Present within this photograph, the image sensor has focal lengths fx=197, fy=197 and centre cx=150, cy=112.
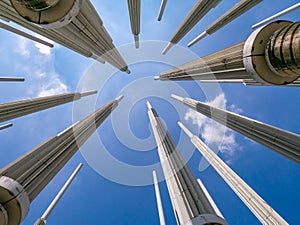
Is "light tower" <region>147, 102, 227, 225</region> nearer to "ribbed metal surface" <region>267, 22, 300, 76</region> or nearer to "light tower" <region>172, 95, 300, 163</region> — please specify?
"ribbed metal surface" <region>267, 22, 300, 76</region>

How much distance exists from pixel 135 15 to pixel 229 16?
1437cm

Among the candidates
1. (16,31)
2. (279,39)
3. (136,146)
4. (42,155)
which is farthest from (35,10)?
(136,146)

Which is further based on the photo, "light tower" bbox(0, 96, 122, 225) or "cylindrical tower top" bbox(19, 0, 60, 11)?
"cylindrical tower top" bbox(19, 0, 60, 11)

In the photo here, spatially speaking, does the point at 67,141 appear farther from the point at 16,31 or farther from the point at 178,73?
the point at 178,73

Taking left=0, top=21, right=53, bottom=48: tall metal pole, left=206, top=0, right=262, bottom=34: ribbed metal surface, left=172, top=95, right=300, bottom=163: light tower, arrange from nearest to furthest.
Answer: left=172, top=95, right=300, bottom=163: light tower → left=0, top=21, right=53, bottom=48: tall metal pole → left=206, top=0, right=262, bottom=34: ribbed metal surface

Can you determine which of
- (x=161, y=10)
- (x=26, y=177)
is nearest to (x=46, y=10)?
(x=26, y=177)

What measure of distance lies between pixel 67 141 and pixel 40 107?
40.9 ft

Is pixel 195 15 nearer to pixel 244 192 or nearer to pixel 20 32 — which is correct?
pixel 20 32

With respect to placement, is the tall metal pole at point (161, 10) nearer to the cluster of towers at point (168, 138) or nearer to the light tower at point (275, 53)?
the cluster of towers at point (168, 138)

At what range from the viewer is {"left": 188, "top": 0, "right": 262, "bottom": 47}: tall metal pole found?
72.6 ft

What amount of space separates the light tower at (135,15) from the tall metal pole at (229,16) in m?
10.4

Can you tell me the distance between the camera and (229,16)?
2561cm

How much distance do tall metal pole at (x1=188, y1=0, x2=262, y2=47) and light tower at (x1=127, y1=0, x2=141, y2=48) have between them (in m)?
10.4

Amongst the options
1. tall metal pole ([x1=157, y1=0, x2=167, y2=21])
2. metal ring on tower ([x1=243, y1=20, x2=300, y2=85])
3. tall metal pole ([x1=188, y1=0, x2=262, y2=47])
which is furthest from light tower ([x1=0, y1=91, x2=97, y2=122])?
tall metal pole ([x1=188, y1=0, x2=262, y2=47])
